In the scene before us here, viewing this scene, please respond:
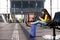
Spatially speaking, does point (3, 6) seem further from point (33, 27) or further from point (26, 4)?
point (33, 27)

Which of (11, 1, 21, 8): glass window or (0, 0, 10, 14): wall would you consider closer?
(0, 0, 10, 14): wall

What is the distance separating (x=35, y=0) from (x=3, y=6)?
12.6m

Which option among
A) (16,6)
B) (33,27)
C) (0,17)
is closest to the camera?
(33,27)

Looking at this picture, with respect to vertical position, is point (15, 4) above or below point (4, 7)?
above

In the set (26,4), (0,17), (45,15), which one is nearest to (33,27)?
(45,15)

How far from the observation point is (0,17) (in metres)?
94.4

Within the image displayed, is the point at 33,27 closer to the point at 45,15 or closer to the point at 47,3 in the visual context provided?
the point at 45,15

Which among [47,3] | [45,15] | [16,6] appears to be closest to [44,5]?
[47,3]

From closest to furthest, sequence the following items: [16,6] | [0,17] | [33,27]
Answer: [33,27], [0,17], [16,6]

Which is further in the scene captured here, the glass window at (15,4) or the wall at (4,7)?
the glass window at (15,4)

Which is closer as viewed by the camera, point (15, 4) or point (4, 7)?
point (4, 7)

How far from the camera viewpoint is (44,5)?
317 feet

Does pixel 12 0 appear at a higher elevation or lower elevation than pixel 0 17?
higher

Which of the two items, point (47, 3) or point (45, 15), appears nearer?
point (45, 15)
